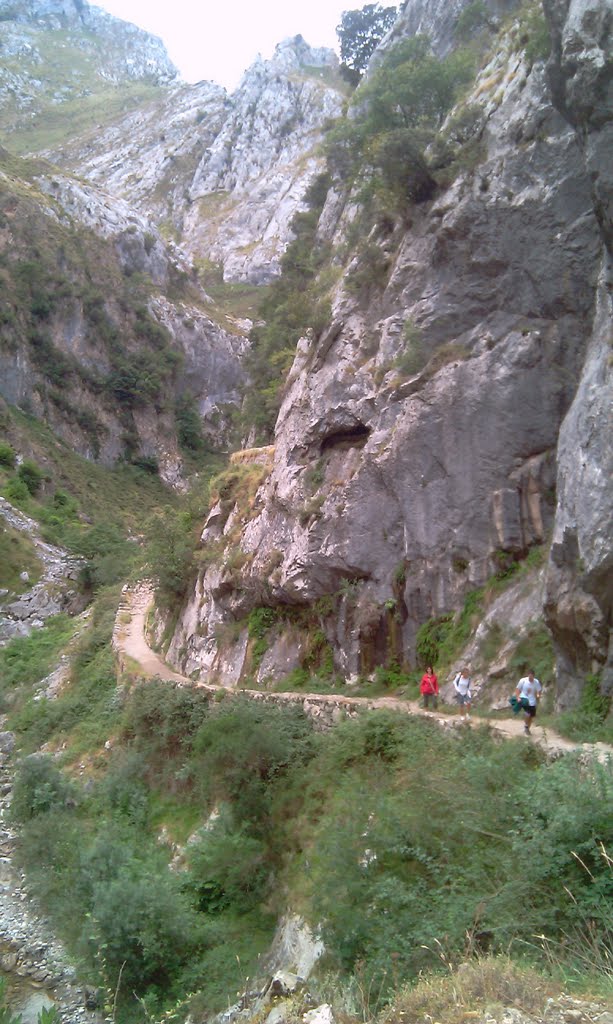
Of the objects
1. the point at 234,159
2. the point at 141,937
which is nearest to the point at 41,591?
the point at 141,937

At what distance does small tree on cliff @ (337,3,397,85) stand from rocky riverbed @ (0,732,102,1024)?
48.7 m

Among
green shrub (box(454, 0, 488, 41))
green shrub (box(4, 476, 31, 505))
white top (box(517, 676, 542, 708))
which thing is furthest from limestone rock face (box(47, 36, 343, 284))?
white top (box(517, 676, 542, 708))

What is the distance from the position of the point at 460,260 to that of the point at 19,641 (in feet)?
92.2

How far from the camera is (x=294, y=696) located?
53.9ft

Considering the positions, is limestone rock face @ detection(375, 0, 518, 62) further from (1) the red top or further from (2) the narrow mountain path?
(2) the narrow mountain path

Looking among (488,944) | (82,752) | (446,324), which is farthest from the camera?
(82,752)

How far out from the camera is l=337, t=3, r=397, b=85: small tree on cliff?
48.5 metres

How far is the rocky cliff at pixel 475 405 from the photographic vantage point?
12766mm

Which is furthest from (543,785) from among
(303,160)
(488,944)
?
(303,160)

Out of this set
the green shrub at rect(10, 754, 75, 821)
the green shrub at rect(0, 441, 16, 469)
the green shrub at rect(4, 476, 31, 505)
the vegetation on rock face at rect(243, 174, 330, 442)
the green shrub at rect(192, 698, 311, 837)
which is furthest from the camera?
the green shrub at rect(0, 441, 16, 469)

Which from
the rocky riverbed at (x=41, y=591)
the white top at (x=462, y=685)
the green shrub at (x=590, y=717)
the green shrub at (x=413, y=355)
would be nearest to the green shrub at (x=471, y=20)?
the green shrub at (x=413, y=355)

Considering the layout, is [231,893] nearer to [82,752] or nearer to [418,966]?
[418,966]

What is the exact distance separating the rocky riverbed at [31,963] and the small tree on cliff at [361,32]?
48.7m

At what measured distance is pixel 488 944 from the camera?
6.67m
